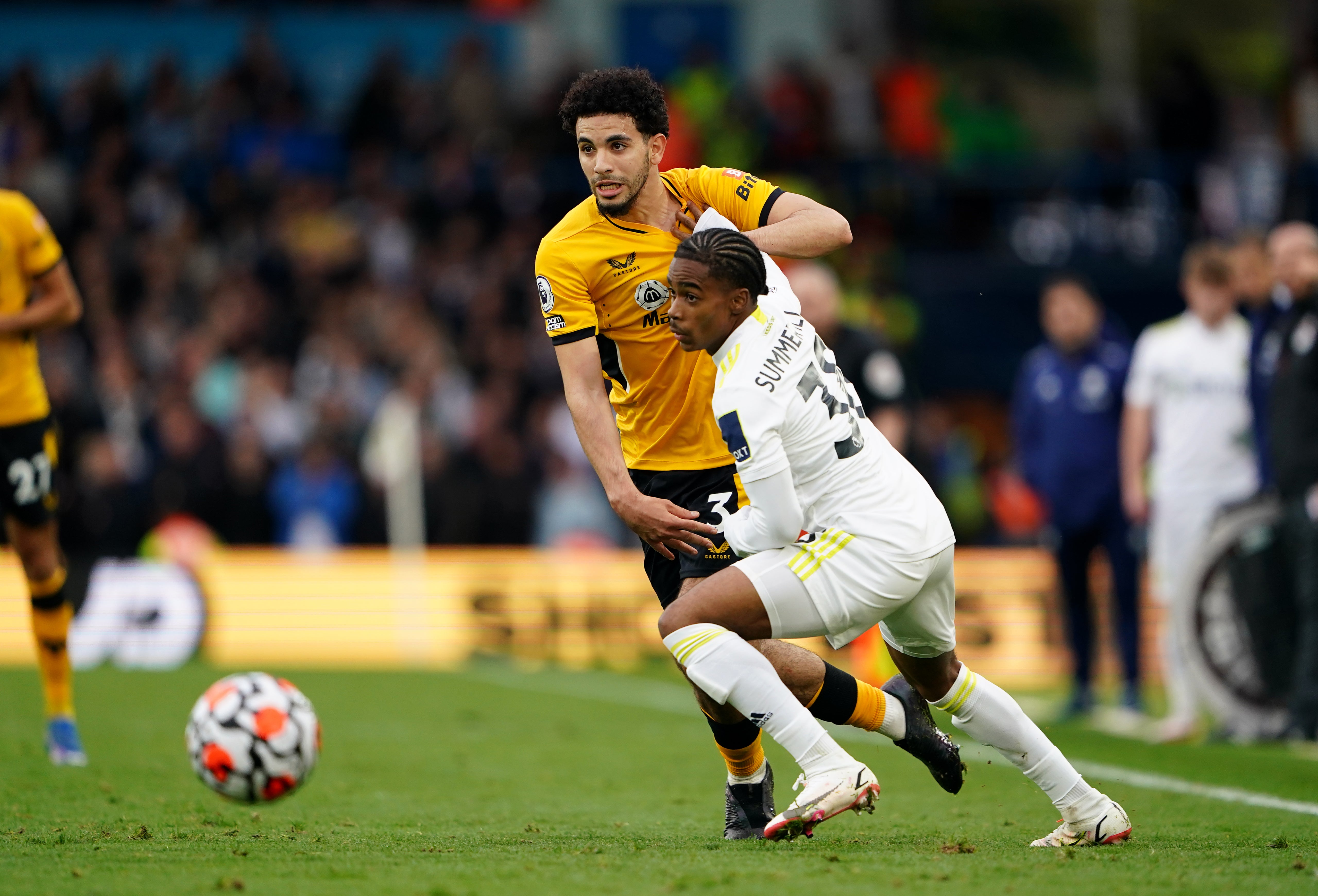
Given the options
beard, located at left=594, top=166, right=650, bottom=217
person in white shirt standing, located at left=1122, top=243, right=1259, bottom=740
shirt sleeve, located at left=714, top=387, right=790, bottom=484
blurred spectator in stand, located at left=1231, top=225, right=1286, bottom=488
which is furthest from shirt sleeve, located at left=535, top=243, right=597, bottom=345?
person in white shirt standing, located at left=1122, top=243, right=1259, bottom=740

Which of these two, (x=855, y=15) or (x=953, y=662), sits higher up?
(x=855, y=15)

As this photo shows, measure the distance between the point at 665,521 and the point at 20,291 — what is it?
3859mm

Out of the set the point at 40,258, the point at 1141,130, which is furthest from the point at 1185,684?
the point at 1141,130

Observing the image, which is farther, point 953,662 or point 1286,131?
point 1286,131

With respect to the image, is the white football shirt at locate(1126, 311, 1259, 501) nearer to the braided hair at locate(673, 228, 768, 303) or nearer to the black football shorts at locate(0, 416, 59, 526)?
the braided hair at locate(673, 228, 768, 303)

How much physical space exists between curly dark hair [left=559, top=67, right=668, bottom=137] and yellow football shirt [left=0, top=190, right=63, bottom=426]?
3.17 metres

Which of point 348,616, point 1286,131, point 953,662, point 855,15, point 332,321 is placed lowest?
point 348,616

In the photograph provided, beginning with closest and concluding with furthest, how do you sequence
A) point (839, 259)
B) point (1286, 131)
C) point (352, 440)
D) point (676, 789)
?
1. point (676, 789)
2. point (352, 440)
3. point (839, 259)
4. point (1286, 131)

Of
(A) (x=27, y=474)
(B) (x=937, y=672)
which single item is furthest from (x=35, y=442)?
(B) (x=937, y=672)

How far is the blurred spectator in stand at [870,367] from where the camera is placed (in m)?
8.73

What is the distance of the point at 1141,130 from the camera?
76.0 ft

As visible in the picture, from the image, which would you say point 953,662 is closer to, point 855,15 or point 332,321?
point 332,321

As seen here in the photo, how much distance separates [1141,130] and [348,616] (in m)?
14.0

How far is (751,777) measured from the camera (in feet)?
18.5
